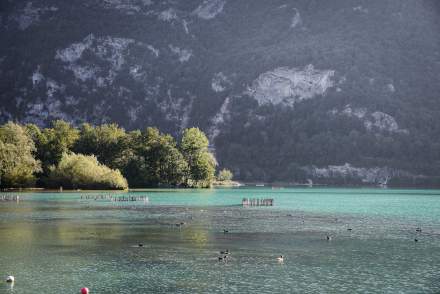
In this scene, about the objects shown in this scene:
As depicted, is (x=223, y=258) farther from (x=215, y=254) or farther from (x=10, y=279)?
(x=10, y=279)

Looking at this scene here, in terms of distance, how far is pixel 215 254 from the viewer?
5925 centimetres

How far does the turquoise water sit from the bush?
92.1m

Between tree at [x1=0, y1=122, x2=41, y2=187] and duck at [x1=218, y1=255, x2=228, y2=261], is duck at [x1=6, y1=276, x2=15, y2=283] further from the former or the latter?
tree at [x1=0, y1=122, x2=41, y2=187]

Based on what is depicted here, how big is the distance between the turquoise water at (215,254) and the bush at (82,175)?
9208 cm

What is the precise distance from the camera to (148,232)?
7694 centimetres

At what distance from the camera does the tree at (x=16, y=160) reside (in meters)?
178

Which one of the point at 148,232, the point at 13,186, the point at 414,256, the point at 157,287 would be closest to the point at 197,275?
the point at 157,287

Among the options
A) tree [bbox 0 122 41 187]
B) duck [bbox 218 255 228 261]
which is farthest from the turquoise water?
tree [bbox 0 122 41 187]

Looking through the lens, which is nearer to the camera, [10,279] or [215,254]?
[10,279]

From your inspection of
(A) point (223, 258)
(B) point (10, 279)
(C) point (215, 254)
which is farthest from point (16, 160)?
(B) point (10, 279)

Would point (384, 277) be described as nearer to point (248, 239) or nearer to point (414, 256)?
point (414, 256)

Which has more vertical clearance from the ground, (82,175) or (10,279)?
(82,175)

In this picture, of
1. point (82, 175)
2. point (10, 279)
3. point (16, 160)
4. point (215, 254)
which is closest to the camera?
point (10, 279)

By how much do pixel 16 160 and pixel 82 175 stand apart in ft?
62.7
